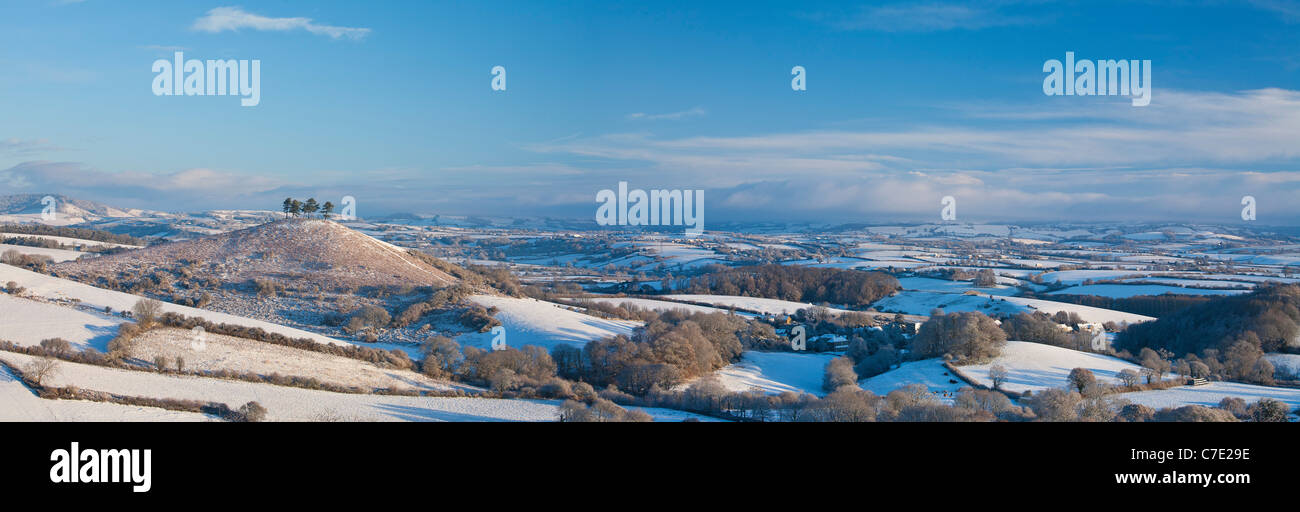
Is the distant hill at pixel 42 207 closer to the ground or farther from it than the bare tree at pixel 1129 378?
farther from it

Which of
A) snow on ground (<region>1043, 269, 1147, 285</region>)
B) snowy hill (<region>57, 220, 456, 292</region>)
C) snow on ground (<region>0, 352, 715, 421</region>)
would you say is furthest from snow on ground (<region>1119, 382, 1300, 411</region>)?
snow on ground (<region>1043, 269, 1147, 285</region>)

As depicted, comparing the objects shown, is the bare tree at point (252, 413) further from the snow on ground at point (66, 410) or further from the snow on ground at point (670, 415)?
the snow on ground at point (670, 415)

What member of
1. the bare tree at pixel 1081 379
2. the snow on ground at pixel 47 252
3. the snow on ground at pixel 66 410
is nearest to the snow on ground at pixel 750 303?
the bare tree at pixel 1081 379

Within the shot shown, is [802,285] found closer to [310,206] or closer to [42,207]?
[310,206]

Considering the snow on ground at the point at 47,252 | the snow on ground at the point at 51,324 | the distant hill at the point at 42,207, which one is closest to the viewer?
the snow on ground at the point at 51,324

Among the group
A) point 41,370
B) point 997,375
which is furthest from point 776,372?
point 41,370

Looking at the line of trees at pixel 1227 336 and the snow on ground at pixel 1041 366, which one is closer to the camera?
the snow on ground at pixel 1041 366
